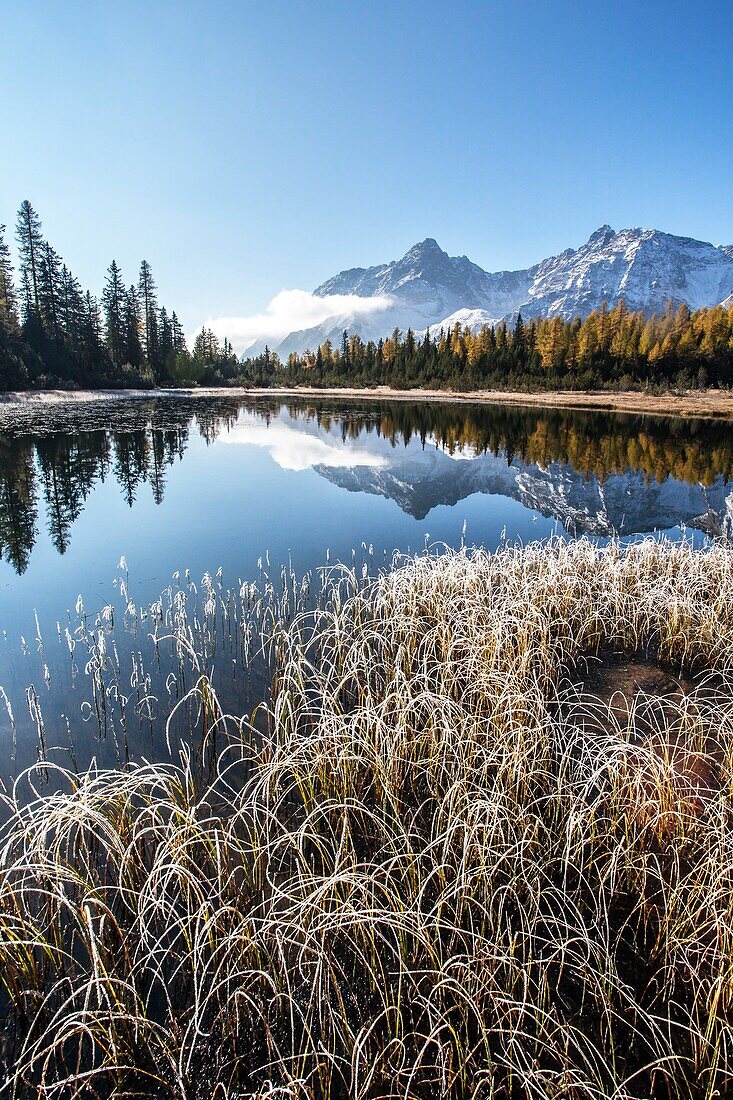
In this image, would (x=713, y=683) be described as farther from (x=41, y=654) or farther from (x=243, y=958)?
(x=41, y=654)

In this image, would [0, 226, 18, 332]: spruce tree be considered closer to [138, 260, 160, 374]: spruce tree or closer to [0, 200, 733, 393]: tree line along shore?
[0, 200, 733, 393]: tree line along shore

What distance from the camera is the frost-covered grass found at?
225 centimetres

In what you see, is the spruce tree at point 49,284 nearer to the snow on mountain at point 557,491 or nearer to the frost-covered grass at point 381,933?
the snow on mountain at point 557,491

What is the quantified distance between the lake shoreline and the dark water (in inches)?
313

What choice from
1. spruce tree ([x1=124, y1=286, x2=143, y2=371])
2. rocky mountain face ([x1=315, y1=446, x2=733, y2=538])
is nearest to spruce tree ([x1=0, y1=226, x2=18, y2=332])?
spruce tree ([x1=124, y1=286, x2=143, y2=371])

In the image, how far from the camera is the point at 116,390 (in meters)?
53.0

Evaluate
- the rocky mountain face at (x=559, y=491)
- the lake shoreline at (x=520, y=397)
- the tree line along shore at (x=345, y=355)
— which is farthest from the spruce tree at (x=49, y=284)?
the rocky mountain face at (x=559, y=491)

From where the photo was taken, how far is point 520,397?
5241 cm

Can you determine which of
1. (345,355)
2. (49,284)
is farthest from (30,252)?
(345,355)

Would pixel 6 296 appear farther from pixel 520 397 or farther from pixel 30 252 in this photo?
pixel 520 397

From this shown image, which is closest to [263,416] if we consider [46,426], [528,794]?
[46,426]

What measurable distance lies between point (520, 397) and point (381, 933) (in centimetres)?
5493

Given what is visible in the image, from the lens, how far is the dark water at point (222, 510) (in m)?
5.75

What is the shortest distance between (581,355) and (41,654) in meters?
67.2
